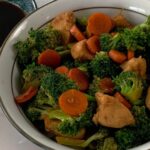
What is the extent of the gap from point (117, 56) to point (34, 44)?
13.9 inches

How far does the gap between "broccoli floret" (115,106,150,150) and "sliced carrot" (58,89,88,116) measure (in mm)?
149

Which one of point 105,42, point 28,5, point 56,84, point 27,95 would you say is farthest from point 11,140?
point 28,5

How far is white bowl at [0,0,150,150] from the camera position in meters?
1.26

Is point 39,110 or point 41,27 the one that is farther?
point 41,27

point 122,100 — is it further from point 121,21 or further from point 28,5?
point 28,5

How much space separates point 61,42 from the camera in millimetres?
1603

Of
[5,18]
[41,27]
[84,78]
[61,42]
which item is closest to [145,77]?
[84,78]

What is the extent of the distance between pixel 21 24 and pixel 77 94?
0.45 meters

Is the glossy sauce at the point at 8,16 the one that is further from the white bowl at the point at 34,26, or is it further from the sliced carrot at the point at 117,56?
the sliced carrot at the point at 117,56

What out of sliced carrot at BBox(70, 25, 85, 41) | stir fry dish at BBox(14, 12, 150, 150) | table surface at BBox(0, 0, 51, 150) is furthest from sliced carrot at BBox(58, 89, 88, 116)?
Answer: sliced carrot at BBox(70, 25, 85, 41)

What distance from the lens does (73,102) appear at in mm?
1284

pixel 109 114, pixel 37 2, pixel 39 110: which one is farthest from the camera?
pixel 37 2

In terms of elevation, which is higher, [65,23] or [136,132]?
[65,23]

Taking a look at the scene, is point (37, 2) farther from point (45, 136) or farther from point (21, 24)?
point (45, 136)
